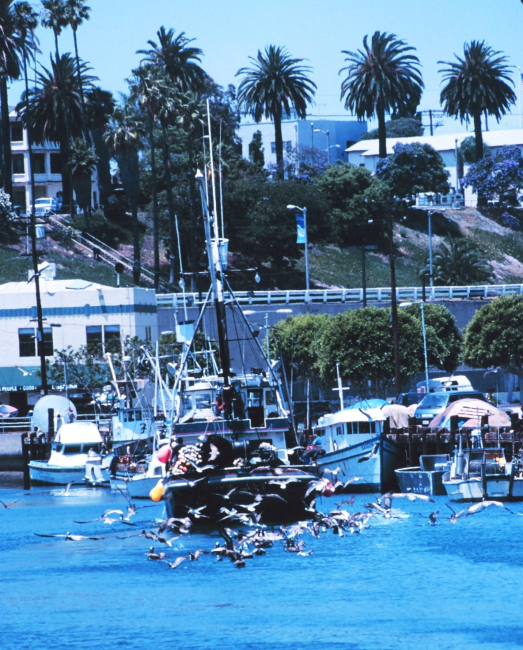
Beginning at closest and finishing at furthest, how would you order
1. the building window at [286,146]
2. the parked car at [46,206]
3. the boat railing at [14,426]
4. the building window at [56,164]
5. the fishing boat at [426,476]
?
the fishing boat at [426,476], the boat railing at [14,426], the parked car at [46,206], the building window at [56,164], the building window at [286,146]

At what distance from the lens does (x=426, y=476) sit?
5572 cm

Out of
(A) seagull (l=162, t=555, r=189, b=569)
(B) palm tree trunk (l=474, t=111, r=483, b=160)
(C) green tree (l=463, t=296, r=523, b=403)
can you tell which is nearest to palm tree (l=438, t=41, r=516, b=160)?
(B) palm tree trunk (l=474, t=111, r=483, b=160)

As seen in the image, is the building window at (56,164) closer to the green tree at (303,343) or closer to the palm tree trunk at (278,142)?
the palm tree trunk at (278,142)

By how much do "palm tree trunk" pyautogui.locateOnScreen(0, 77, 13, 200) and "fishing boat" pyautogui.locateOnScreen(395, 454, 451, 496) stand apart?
241 ft

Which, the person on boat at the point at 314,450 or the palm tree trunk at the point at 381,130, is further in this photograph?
the palm tree trunk at the point at 381,130

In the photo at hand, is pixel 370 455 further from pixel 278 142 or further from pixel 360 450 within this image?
pixel 278 142

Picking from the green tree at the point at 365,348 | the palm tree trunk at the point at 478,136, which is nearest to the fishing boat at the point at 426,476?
the green tree at the point at 365,348

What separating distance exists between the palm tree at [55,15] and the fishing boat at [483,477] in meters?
81.3

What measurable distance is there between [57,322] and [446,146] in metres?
86.7

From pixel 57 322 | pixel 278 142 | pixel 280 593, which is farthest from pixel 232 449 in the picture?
pixel 278 142

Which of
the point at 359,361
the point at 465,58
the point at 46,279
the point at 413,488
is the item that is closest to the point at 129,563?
the point at 413,488

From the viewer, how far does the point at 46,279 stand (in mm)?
91250

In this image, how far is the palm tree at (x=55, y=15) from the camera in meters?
122

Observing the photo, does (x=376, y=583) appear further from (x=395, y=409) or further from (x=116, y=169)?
(x=116, y=169)
